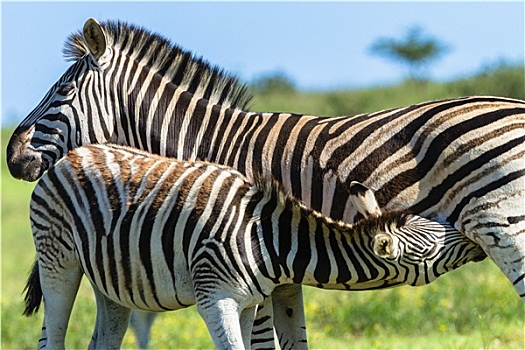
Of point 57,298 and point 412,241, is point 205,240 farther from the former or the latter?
point 57,298

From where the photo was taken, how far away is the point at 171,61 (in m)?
7.66

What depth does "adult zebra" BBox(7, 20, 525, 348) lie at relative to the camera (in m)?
5.86

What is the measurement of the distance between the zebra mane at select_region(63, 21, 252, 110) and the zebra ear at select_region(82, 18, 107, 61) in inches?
3.9

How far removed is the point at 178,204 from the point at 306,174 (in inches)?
38.7

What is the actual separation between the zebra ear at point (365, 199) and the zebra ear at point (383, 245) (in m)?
0.24

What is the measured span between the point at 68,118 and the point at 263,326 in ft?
7.66

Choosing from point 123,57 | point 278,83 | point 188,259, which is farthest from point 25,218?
point 278,83

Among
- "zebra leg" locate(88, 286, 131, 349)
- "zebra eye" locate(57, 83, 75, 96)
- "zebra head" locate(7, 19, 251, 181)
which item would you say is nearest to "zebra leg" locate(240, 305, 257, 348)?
"zebra leg" locate(88, 286, 131, 349)

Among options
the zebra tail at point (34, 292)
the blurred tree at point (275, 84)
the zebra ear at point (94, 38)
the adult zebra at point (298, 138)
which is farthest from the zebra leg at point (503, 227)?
the blurred tree at point (275, 84)

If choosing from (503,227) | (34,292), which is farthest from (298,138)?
(34,292)

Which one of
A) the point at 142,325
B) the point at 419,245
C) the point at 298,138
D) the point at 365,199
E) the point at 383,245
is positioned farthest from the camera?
the point at 142,325

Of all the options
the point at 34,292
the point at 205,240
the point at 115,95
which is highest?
the point at 115,95

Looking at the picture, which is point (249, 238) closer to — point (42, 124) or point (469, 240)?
point (469, 240)

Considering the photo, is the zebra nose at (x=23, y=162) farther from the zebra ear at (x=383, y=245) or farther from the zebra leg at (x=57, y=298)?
the zebra ear at (x=383, y=245)
